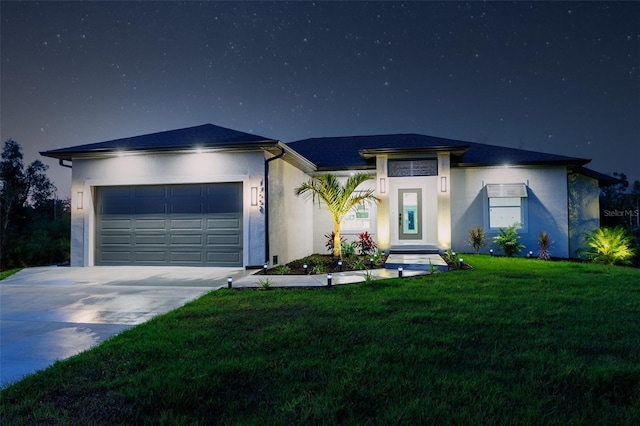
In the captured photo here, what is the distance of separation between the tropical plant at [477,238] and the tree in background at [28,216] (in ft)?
51.3

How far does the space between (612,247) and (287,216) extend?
10.9 metres

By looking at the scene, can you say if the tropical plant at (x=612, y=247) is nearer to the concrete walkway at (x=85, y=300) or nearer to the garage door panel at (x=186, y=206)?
the concrete walkway at (x=85, y=300)

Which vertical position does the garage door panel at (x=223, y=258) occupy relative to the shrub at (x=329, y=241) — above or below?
below

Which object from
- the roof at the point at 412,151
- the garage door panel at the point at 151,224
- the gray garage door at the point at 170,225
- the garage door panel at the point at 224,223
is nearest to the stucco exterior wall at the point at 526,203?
the roof at the point at 412,151

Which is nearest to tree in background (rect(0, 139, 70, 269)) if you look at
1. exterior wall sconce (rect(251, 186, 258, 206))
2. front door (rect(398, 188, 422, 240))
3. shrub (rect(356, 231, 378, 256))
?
exterior wall sconce (rect(251, 186, 258, 206))

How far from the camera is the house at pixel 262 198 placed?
11273mm

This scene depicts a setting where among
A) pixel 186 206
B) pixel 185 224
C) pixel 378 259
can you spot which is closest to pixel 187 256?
pixel 185 224

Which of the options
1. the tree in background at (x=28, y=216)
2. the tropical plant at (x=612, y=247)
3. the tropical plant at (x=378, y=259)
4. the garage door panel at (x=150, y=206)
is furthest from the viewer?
the tree in background at (x=28, y=216)

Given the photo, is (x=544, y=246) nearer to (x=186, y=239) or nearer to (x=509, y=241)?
(x=509, y=241)

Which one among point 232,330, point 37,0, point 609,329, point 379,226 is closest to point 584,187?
point 379,226

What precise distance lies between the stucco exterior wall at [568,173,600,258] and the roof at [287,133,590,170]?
146 centimetres

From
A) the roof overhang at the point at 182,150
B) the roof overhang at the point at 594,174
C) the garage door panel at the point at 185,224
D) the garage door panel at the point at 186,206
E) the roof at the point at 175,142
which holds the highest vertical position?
the roof at the point at 175,142

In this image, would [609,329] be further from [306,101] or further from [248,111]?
[248,111]

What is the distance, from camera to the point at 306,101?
15109mm
